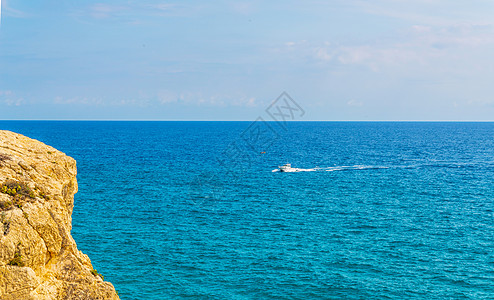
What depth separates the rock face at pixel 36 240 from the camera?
53.6 feet

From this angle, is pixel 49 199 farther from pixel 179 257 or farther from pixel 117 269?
pixel 179 257

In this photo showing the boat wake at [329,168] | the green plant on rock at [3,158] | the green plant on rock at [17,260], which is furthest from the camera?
the boat wake at [329,168]

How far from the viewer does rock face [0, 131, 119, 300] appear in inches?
643

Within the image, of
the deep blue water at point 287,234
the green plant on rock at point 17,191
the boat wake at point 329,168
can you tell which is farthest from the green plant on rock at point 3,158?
the boat wake at point 329,168

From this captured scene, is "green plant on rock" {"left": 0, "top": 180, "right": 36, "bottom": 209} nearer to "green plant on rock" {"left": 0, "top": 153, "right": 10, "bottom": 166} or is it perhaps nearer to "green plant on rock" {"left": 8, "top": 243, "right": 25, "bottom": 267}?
"green plant on rock" {"left": 0, "top": 153, "right": 10, "bottom": 166}

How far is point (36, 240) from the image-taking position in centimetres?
1727

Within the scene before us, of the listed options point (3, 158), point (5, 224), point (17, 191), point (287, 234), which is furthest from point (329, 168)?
point (5, 224)

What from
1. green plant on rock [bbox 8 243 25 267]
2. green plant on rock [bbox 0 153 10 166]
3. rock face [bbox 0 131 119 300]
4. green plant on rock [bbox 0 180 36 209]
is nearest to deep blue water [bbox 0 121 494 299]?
rock face [bbox 0 131 119 300]

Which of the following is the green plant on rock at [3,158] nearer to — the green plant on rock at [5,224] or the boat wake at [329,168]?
the green plant on rock at [5,224]

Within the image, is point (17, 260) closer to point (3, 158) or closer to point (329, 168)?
point (3, 158)

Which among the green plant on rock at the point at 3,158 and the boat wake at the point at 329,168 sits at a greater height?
the green plant on rock at the point at 3,158

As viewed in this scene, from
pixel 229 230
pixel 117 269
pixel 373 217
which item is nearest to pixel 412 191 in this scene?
pixel 373 217

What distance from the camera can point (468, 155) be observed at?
152125 millimetres

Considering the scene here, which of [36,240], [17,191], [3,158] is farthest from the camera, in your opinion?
[3,158]
